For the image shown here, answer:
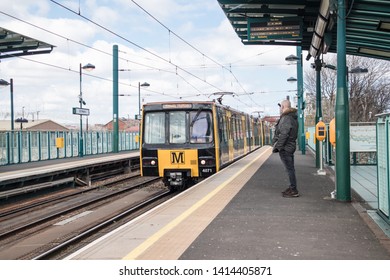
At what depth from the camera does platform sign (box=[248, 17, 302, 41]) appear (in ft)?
39.9

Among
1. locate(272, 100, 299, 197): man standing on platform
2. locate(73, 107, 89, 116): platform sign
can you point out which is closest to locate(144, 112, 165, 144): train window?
locate(272, 100, 299, 197): man standing on platform

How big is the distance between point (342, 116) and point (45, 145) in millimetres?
20574

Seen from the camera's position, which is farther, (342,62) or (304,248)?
(342,62)

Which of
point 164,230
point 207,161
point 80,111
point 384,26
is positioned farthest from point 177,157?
point 80,111

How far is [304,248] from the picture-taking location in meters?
4.99

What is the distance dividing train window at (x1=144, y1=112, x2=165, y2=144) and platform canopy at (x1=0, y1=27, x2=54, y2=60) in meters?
8.08

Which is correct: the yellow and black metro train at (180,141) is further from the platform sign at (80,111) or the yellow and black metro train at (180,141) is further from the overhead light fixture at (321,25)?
the platform sign at (80,111)

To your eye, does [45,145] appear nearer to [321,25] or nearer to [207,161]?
[207,161]

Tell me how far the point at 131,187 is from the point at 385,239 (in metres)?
12.5

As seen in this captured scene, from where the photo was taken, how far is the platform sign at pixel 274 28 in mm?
12156

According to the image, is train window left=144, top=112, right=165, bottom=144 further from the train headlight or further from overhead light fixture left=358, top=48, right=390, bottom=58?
overhead light fixture left=358, top=48, right=390, bottom=58

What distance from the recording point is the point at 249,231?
5.81m
